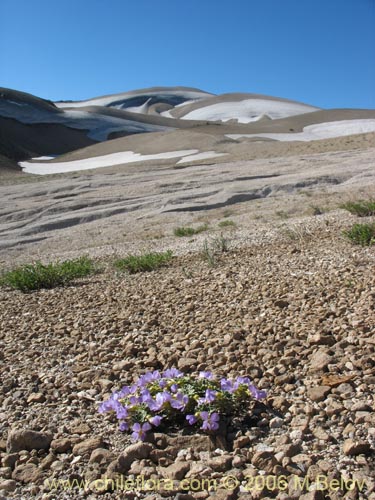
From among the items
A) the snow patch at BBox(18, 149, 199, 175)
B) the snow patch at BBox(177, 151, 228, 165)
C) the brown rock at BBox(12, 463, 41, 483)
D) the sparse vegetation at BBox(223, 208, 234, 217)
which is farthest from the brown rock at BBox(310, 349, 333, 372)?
the snow patch at BBox(18, 149, 199, 175)

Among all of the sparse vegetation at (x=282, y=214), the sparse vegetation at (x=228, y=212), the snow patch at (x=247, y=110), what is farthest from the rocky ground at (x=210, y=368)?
the snow patch at (x=247, y=110)

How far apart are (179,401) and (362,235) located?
3.39 metres

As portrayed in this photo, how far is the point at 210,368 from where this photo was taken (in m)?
2.86

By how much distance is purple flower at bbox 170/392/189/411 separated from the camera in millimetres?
2271

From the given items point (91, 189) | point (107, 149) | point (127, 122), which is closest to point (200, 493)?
Result: point (91, 189)

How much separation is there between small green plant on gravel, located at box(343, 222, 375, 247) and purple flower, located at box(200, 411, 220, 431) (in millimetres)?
3242

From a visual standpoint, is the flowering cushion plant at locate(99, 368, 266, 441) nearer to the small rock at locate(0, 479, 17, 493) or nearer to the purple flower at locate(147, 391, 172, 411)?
the purple flower at locate(147, 391, 172, 411)

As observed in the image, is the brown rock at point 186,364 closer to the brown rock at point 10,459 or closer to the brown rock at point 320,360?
the brown rock at point 320,360

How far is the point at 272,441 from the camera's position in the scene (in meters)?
2.12

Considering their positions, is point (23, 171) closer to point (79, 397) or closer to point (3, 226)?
point (3, 226)

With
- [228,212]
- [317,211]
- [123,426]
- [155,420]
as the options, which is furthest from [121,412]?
[228,212]

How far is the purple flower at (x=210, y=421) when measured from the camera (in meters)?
2.16

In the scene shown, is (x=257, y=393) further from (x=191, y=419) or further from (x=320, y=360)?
(x=320, y=360)

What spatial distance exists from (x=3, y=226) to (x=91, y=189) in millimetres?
Result: 4858
